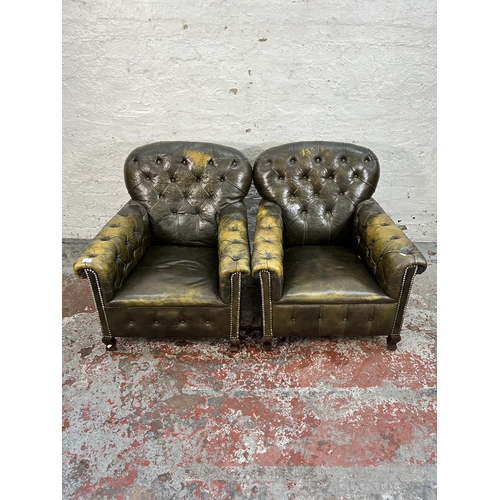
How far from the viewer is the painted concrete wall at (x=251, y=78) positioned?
256 centimetres

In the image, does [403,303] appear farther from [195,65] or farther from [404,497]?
[195,65]

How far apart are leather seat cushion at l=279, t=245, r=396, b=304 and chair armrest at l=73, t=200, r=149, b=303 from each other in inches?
36.5

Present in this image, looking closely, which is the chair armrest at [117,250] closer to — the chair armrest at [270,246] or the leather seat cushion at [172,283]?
the leather seat cushion at [172,283]

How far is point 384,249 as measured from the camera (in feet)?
7.13

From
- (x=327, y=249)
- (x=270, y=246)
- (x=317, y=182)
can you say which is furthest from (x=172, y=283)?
(x=317, y=182)

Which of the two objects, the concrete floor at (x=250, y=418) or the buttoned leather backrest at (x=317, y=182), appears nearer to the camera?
the concrete floor at (x=250, y=418)

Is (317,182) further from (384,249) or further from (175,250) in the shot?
(175,250)

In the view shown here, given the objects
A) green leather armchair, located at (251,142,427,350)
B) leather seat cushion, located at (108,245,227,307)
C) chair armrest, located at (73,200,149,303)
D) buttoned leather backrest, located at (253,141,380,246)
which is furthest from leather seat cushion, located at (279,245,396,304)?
chair armrest, located at (73,200,149,303)

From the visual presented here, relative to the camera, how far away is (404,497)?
1.59m

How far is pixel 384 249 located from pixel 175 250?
1.30m

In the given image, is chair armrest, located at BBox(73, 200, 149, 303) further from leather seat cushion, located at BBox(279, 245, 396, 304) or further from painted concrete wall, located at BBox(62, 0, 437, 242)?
leather seat cushion, located at BBox(279, 245, 396, 304)

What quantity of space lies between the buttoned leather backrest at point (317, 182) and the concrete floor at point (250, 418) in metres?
0.77

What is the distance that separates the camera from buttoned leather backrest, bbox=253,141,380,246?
2566mm

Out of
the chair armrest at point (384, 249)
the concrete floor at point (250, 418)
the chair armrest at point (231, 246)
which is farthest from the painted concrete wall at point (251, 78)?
the concrete floor at point (250, 418)
